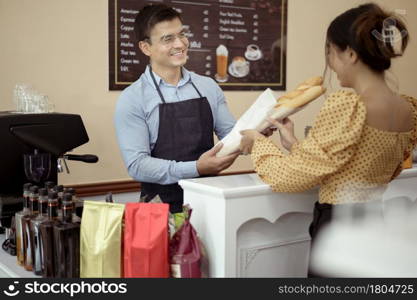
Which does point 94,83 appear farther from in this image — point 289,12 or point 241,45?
point 289,12

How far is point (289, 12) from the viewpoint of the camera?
4090 mm

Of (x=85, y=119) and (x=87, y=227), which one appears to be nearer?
(x=87, y=227)

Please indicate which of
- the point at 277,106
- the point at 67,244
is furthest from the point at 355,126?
the point at 67,244

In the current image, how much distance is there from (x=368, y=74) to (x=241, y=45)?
2347 mm

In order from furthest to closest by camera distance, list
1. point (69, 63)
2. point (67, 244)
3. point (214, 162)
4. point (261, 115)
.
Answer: point (69, 63) < point (214, 162) < point (261, 115) < point (67, 244)

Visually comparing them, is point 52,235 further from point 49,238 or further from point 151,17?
point 151,17

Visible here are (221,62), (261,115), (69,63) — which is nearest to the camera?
(261,115)

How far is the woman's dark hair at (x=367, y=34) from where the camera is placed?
1.53 m

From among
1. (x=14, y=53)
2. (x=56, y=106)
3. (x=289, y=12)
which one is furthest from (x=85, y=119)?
(x=289, y=12)

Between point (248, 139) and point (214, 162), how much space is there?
23 cm

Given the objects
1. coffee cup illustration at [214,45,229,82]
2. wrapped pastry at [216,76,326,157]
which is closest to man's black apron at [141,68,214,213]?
wrapped pastry at [216,76,326,157]

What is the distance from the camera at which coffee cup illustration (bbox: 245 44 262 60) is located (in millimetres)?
3889

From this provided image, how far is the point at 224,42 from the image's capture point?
377 cm

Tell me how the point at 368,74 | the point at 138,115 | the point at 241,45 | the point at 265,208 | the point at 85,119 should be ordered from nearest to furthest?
the point at 368,74 → the point at 265,208 → the point at 138,115 → the point at 85,119 → the point at 241,45
